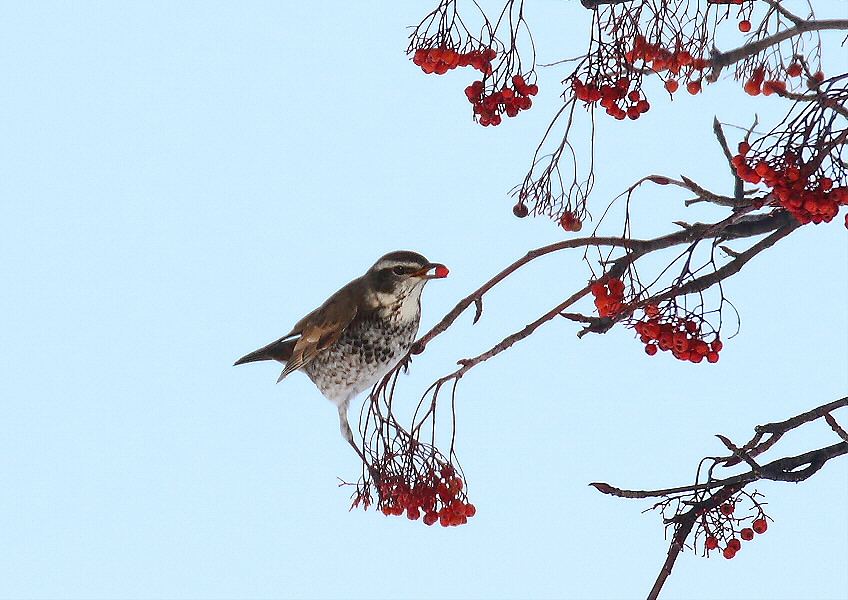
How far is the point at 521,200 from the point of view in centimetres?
98

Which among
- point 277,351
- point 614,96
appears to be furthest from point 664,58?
point 277,351

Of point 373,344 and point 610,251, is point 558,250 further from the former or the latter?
point 373,344

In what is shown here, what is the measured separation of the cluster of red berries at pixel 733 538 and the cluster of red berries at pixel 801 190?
0.26 meters

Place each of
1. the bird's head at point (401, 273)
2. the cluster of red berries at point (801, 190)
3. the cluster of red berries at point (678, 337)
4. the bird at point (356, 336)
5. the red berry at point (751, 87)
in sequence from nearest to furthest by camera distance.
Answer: the cluster of red berries at point (801, 190) < the cluster of red berries at point (678, 337) < the red berry at point (751, 87) < the bird's head at point (401, 273) < the bird at point (356, 336)

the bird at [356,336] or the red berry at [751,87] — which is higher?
the red berry at [751,87]

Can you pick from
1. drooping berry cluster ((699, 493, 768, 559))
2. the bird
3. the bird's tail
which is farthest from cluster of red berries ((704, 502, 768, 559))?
the bird's tail

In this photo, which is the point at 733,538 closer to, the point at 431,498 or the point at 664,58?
the point at 431,498

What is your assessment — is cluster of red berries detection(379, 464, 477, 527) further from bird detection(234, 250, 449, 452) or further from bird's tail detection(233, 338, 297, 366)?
bird's tail detection(233, 338, 297, 366)

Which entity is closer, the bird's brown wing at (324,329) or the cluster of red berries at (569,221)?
the cluster of red berries at (569,221)

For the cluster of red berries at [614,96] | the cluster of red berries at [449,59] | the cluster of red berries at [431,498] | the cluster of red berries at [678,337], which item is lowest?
the cluster of red berries at [431,498]

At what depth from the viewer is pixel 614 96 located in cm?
82

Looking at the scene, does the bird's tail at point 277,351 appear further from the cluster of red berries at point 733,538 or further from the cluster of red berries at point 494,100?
the cluster of red berries at point 733,538

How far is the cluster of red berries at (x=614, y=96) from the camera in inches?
32.3

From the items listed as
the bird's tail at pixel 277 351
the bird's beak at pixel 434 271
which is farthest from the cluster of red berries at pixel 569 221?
the bird's tail at pixel 277 351
